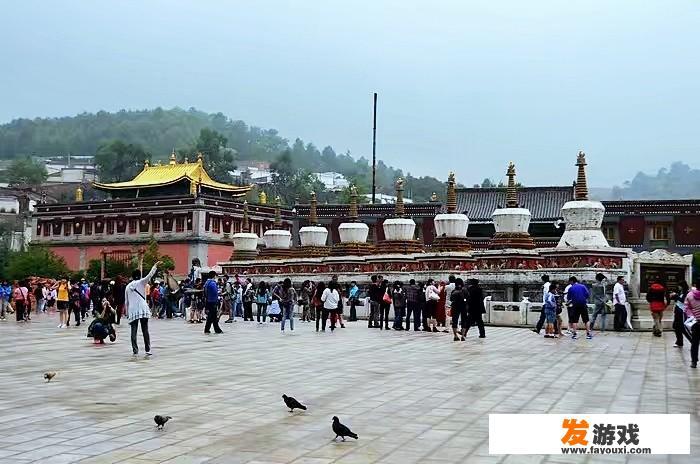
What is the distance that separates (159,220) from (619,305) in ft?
160

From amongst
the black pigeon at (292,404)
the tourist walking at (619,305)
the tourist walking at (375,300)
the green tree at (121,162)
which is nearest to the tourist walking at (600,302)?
the tourist walking at (619,305)

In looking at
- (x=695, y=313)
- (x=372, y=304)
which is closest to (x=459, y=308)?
(x=372, y=304)

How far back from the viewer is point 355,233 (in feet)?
130

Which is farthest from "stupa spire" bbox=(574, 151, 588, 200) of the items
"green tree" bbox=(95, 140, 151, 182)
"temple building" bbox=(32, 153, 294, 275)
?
"green tree" bbox=(95, 140, 151, 182)

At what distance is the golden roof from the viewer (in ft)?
227

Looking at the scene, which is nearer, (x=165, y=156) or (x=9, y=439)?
(x=9, y=439)

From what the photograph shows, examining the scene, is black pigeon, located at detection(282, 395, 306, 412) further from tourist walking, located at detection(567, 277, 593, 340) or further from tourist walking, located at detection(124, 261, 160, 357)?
tourist walking, located at detection(567, 277, 593, 340)

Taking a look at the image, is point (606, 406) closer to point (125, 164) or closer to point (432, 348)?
point (432, 348)

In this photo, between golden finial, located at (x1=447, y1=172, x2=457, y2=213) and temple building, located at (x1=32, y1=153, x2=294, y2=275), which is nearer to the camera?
golden finial, located at (x1=447, y1=172, x2=457, y2=213)

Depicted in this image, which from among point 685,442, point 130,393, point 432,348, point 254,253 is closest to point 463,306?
point 432,348

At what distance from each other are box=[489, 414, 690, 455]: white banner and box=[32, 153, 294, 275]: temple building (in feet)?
179

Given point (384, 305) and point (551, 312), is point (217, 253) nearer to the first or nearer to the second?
point (384, 305)

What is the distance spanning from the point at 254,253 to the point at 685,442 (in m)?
38.4

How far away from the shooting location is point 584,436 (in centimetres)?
811
